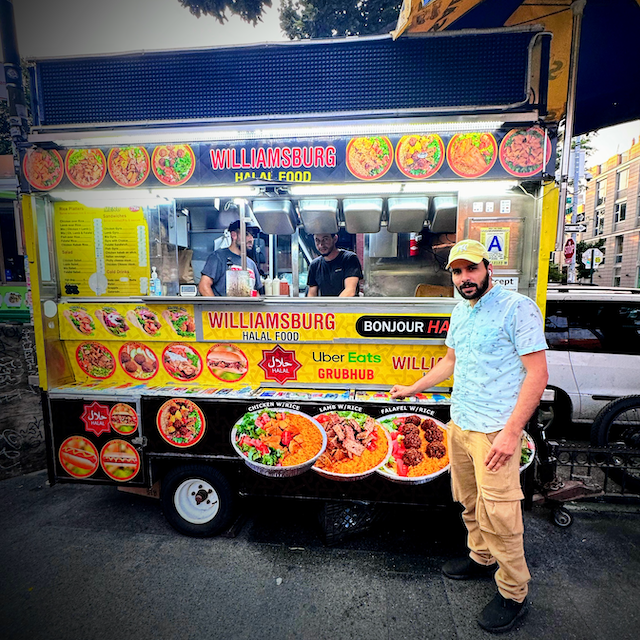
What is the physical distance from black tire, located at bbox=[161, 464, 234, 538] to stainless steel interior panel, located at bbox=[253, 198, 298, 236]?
2.31m

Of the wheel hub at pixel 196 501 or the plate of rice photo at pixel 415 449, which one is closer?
the plate of rice photo at pixel 415 449

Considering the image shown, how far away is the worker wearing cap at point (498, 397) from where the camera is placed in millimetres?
2182

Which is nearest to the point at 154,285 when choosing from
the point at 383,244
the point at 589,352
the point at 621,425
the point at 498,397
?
the point at 383,244

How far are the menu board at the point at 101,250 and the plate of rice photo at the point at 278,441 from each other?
162 centimetres

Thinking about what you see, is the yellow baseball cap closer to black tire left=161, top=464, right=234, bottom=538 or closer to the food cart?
the food cart

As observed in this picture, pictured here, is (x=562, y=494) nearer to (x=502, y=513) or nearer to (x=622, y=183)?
(x=502, y=513)

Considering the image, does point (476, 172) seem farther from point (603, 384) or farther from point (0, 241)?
point (0, 241)

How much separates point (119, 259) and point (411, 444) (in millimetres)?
3078

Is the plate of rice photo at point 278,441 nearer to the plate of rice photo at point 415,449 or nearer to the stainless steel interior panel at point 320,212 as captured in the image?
the plate of rice photo at point 415,449

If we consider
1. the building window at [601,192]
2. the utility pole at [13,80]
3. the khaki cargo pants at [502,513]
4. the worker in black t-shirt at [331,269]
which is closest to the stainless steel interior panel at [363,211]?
the worker in black t-shirt at [331,269]

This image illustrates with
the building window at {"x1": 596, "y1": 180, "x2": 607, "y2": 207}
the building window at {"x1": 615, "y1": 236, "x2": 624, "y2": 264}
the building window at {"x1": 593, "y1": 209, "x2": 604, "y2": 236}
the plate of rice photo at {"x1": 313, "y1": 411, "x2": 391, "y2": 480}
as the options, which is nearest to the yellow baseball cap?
the plate of rice photo at {"x1": 313, "y1": 411, "x2": 391, "y2": 480}

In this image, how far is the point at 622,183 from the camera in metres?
35.2

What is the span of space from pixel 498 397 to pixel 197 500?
2.72 m

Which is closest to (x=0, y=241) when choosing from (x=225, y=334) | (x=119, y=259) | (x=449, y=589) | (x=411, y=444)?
(x=119, y=259)
